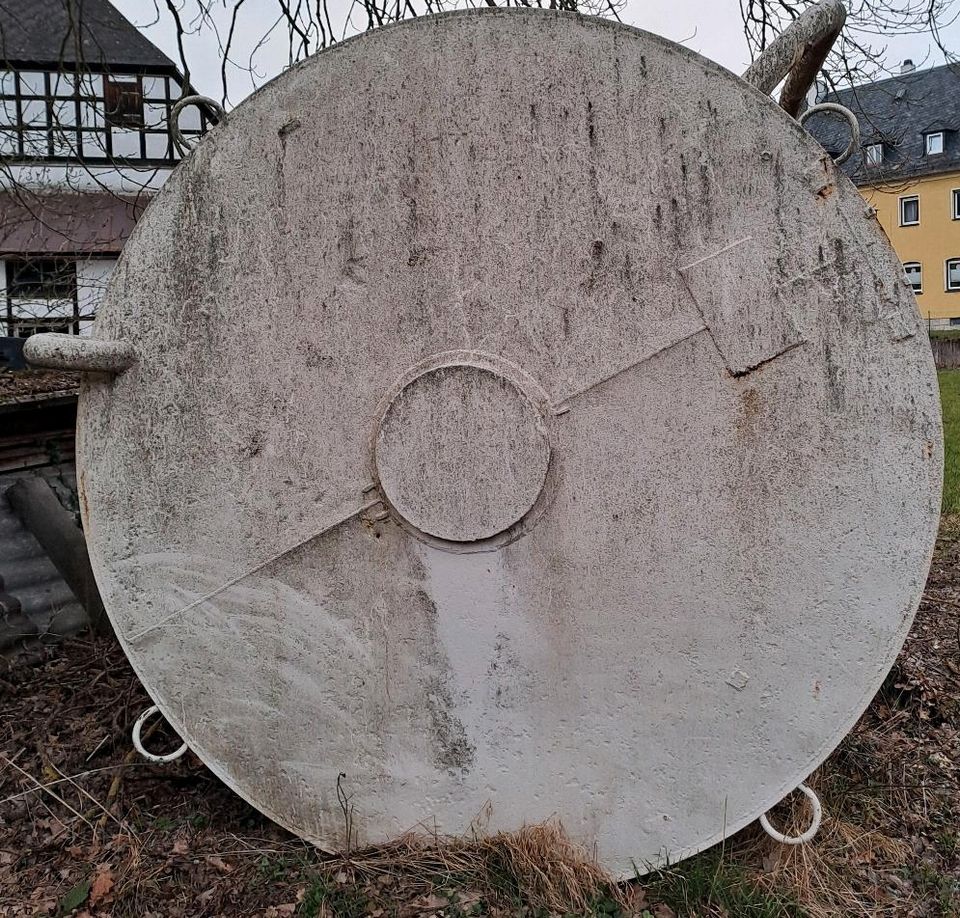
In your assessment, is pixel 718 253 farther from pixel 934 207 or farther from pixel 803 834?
pixel 934 207

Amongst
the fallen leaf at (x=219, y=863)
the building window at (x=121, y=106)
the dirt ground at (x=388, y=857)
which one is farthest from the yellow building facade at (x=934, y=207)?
the fallen leaf at (x=219, y=863)

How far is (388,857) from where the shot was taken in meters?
2.38

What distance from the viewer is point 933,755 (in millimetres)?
3010

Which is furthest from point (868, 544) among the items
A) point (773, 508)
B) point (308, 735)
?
point (308, 735)

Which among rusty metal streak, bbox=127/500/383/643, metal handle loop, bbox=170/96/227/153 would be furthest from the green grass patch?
metal handle loop, bbox=170/96/227/153

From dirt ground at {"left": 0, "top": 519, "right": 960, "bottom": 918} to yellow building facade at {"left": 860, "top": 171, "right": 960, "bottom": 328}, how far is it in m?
31.7

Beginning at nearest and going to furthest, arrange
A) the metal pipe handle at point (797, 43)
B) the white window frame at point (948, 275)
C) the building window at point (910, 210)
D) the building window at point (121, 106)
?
the metal pipe handle at point (797, 43), the building window at point (121, 106), the white window frame at point (948, 275), the building window at point (910, 210)

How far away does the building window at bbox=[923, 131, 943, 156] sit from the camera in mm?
30469

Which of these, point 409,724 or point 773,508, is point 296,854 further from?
point 773,508

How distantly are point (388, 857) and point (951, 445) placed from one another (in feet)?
26.7

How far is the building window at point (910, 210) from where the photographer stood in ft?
103

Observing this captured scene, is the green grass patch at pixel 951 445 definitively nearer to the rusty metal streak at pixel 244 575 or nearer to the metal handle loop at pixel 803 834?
the metal handle loop at pixel 803 834

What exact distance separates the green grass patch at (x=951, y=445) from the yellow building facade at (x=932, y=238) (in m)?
15.1

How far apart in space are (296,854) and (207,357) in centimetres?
137
